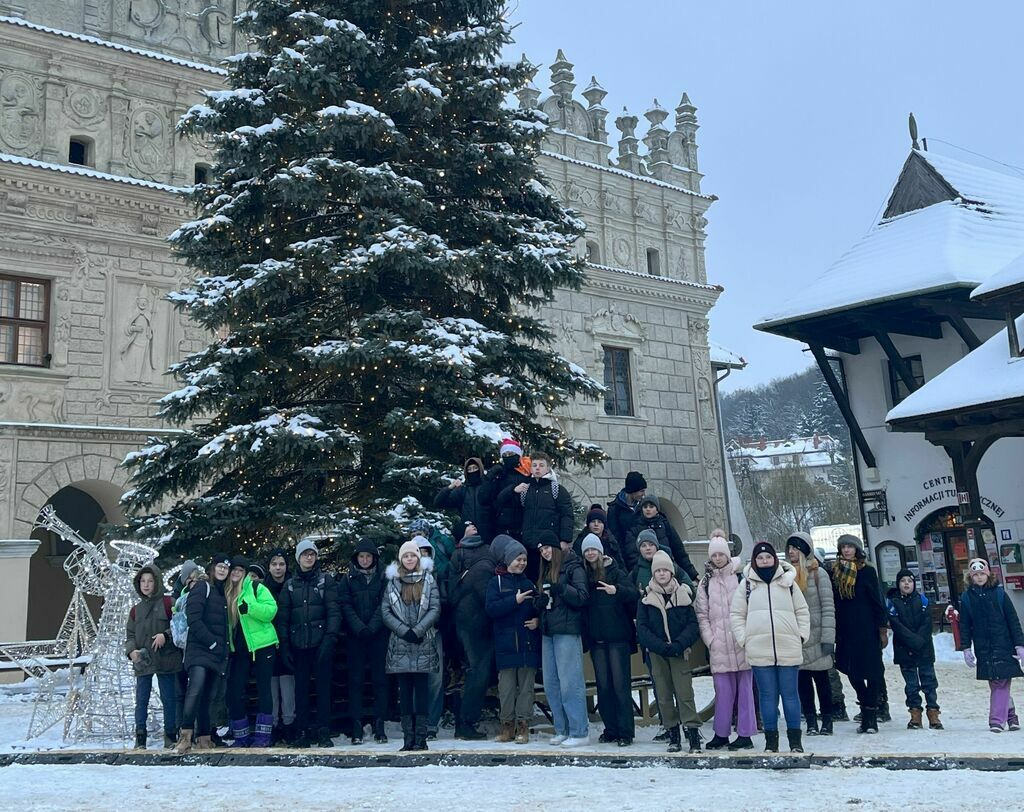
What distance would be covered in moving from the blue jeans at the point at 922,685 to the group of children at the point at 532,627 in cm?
2

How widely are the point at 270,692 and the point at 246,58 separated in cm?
759

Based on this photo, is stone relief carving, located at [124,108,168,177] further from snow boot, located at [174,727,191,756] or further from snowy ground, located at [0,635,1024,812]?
snowy ground, located at [0,635,1024,812]

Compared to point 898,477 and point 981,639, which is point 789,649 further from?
point 898,477

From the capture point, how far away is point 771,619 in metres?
7.70

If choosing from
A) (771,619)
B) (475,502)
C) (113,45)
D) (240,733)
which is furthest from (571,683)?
(113,45)

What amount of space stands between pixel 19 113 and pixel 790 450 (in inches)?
2303

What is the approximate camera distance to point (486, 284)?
12.1 metres

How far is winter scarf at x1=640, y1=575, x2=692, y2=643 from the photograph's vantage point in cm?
806

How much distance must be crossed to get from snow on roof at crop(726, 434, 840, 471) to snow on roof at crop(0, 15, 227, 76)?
46111 mm

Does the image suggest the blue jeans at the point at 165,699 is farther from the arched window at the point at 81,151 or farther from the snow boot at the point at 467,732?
the arched window at the point at 81,151

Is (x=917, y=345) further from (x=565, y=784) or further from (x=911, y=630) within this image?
(x=565, y=784)

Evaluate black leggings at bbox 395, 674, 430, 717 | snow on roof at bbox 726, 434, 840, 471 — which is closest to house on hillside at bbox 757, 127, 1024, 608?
black leggings at bbox 395, 674, 430, 717

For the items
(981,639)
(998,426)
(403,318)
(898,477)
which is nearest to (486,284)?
(403,318)

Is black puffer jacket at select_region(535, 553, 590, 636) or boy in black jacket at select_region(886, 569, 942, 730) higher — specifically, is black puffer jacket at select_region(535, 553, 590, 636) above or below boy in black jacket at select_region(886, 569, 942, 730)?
above
